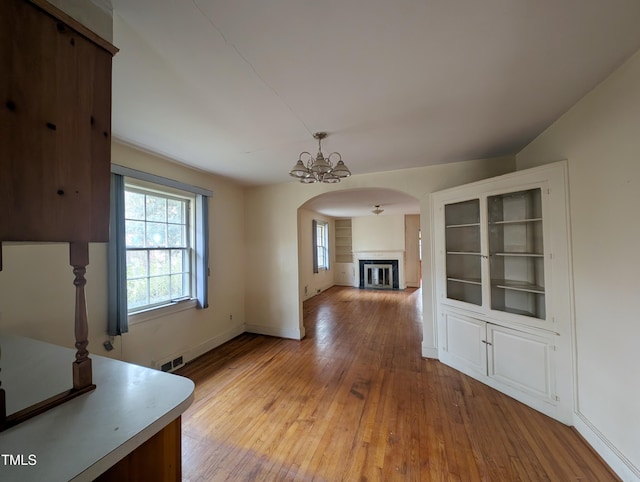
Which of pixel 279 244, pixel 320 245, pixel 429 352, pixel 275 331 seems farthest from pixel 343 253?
pixel 429 352

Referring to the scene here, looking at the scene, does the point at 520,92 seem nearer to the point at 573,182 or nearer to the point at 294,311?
the point at 573,182

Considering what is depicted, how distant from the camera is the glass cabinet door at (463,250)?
285cm

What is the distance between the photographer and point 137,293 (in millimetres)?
2662

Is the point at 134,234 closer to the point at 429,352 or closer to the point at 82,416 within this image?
the point at 82,416

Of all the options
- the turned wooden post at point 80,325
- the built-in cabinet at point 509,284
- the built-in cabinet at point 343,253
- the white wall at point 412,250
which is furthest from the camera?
the built-in cabinet at point 343,253

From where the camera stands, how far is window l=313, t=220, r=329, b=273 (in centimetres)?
720

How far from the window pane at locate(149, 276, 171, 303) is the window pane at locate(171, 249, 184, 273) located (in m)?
0.14

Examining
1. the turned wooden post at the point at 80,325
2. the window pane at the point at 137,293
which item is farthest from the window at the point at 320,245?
the turned wooden post at the point at 80,325

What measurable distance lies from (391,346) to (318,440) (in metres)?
1.98

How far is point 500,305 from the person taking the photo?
256cm

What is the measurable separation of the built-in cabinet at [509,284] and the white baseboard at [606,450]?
4.7 inches

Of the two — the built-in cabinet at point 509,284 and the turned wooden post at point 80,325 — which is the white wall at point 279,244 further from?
the turned wooden post at point 80,325

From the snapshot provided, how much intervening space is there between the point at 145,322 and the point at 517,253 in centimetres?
388

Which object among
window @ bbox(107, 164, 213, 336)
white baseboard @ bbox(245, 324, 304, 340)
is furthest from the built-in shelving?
window @ bbox(107, 164, 213, 336)
